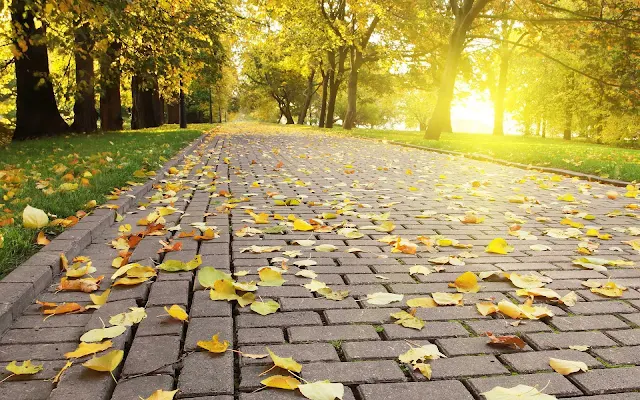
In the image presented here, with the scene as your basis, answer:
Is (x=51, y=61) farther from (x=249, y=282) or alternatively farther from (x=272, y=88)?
(x=272, y=88)

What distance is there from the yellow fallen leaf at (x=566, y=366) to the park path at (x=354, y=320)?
35 mm

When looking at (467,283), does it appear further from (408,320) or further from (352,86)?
(352,86)

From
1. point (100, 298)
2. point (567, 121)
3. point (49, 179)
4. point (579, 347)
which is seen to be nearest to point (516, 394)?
point (579, 347)

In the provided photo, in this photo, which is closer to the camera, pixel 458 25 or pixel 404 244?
pixel 404 244

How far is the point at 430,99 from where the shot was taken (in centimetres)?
5391

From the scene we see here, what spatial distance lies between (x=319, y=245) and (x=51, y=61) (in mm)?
24056

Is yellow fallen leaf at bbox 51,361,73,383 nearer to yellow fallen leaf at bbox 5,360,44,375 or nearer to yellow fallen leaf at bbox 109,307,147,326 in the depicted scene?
yellow fallen leaf at bbox 5,360,44,375

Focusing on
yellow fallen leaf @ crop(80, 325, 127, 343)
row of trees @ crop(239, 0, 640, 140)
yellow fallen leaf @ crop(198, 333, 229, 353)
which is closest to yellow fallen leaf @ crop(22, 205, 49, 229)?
yellow fallen leaf @ crop(80, 325, 127, 343)

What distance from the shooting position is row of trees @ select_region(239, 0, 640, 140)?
57.2 feet

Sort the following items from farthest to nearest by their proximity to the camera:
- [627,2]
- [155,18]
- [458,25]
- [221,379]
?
[458,25]
[627,2]
[155,18]
[221,379]

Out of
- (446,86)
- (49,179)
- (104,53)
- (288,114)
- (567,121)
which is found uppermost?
(288,114)

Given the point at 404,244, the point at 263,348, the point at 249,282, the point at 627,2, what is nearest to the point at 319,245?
the point at 404,244

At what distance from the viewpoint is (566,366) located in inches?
79.7

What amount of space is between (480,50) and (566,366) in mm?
32664
